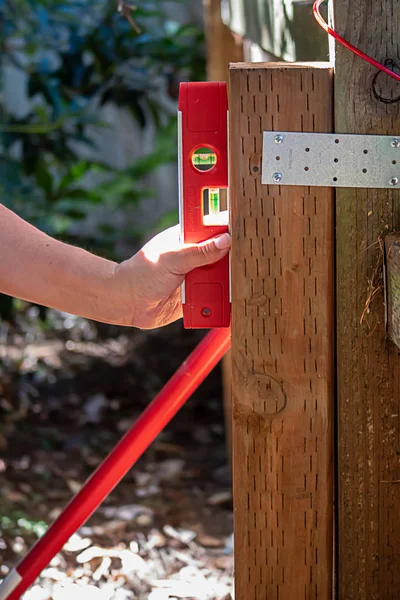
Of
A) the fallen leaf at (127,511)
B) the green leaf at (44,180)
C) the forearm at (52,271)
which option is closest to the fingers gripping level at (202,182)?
the forearm at (52,271)

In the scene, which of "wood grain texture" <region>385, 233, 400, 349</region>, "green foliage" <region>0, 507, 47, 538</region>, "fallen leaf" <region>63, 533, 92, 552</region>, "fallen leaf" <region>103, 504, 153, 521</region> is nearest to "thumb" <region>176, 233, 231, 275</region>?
"wood grain texture" <region>385, 233, 400, 349</region>

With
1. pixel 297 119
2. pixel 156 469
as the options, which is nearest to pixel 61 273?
pixel 297 119

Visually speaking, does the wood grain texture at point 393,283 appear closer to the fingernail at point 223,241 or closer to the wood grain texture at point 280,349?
the wood grain texture at point 280,349

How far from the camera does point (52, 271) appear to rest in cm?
124

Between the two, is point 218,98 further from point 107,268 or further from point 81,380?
point 81,380

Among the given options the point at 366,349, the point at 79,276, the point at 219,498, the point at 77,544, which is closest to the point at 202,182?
the point at 79,276

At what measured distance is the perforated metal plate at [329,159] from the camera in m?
1.10

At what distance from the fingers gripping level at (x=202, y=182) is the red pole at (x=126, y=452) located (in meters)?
0.25

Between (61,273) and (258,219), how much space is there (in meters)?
0.35

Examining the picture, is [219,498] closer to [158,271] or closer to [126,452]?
[126,452]

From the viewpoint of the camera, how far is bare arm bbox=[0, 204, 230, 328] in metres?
1.23

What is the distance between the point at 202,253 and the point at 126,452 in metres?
0.56

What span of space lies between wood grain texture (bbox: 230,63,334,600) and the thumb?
0.12ft

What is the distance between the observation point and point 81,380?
4.66 m
